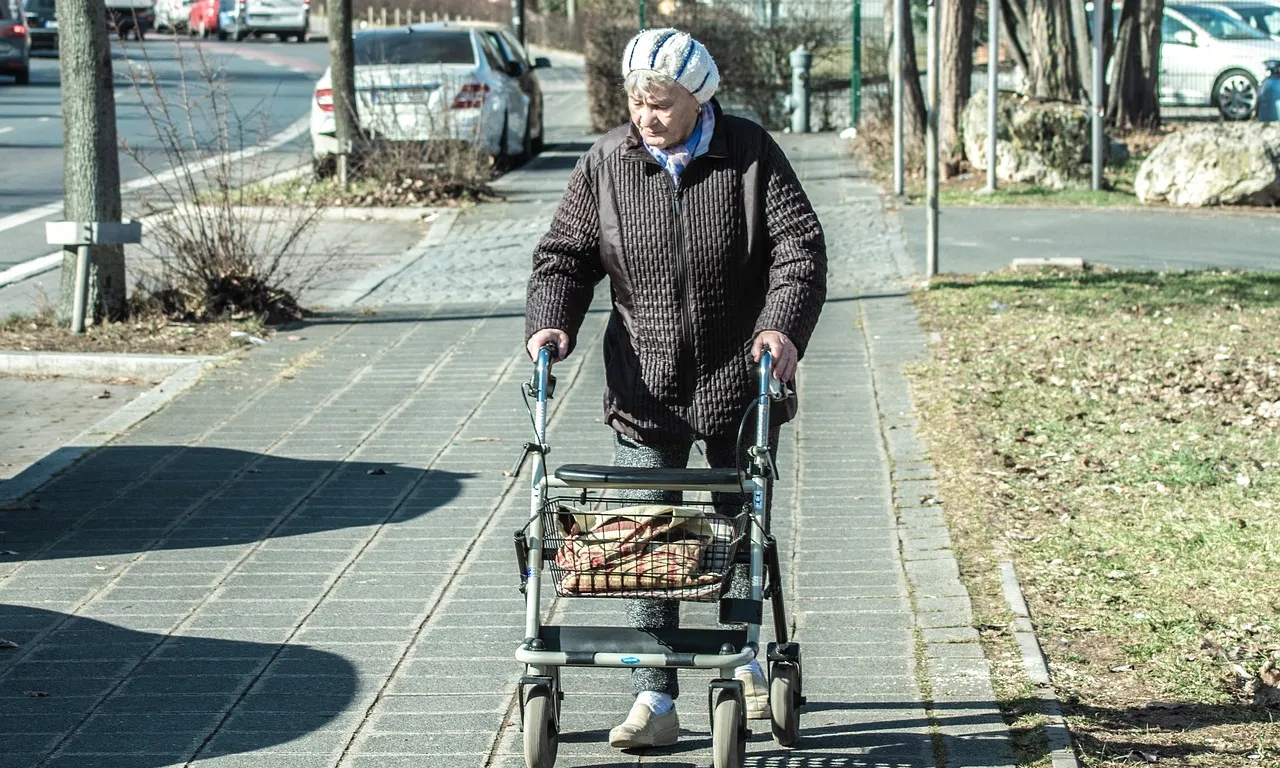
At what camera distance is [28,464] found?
7.81 metres

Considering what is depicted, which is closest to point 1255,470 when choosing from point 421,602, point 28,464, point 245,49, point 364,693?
point 421,602

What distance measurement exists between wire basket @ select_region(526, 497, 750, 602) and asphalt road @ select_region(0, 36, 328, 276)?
6.68m

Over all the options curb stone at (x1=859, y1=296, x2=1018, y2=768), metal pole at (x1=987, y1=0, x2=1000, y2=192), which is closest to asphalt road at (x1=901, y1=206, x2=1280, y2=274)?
metal pole at (x1=987, y1=0, x2=1000, y2=192)

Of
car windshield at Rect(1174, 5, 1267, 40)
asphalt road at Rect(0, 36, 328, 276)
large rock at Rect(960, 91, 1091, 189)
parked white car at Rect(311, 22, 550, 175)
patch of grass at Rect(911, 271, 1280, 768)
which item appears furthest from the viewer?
car windshield at Rect(1174, 5, 1267, 40)

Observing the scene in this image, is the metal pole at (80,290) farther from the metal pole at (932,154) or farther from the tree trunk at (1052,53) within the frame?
the tree trunk at (1052,53)

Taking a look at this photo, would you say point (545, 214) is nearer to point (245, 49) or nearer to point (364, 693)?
point (364, 693)

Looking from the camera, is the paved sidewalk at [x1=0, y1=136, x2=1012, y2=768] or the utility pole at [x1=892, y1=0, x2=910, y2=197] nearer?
the paved sidewalk at [x1=0, y1=136, x2=1012, y2=768]

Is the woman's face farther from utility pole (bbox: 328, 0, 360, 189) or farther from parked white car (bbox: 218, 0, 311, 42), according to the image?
parked white car (bbox: 218, 0, 311, 42)

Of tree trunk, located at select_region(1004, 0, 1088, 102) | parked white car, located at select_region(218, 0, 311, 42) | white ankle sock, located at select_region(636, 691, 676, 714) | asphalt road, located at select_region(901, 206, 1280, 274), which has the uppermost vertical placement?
parked white car, located at select_region(218, 0, 311, 42)

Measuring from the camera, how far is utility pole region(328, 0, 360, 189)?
17031mm

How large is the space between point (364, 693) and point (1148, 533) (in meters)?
2.96

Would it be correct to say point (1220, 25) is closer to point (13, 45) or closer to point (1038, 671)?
point (13, 45)

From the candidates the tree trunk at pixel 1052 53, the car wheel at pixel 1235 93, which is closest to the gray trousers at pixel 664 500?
the tree trunk at pixel 1052 53

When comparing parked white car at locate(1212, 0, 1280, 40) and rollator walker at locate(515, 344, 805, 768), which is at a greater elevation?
parked white car at locate(1212, 0, 1280, 40)
